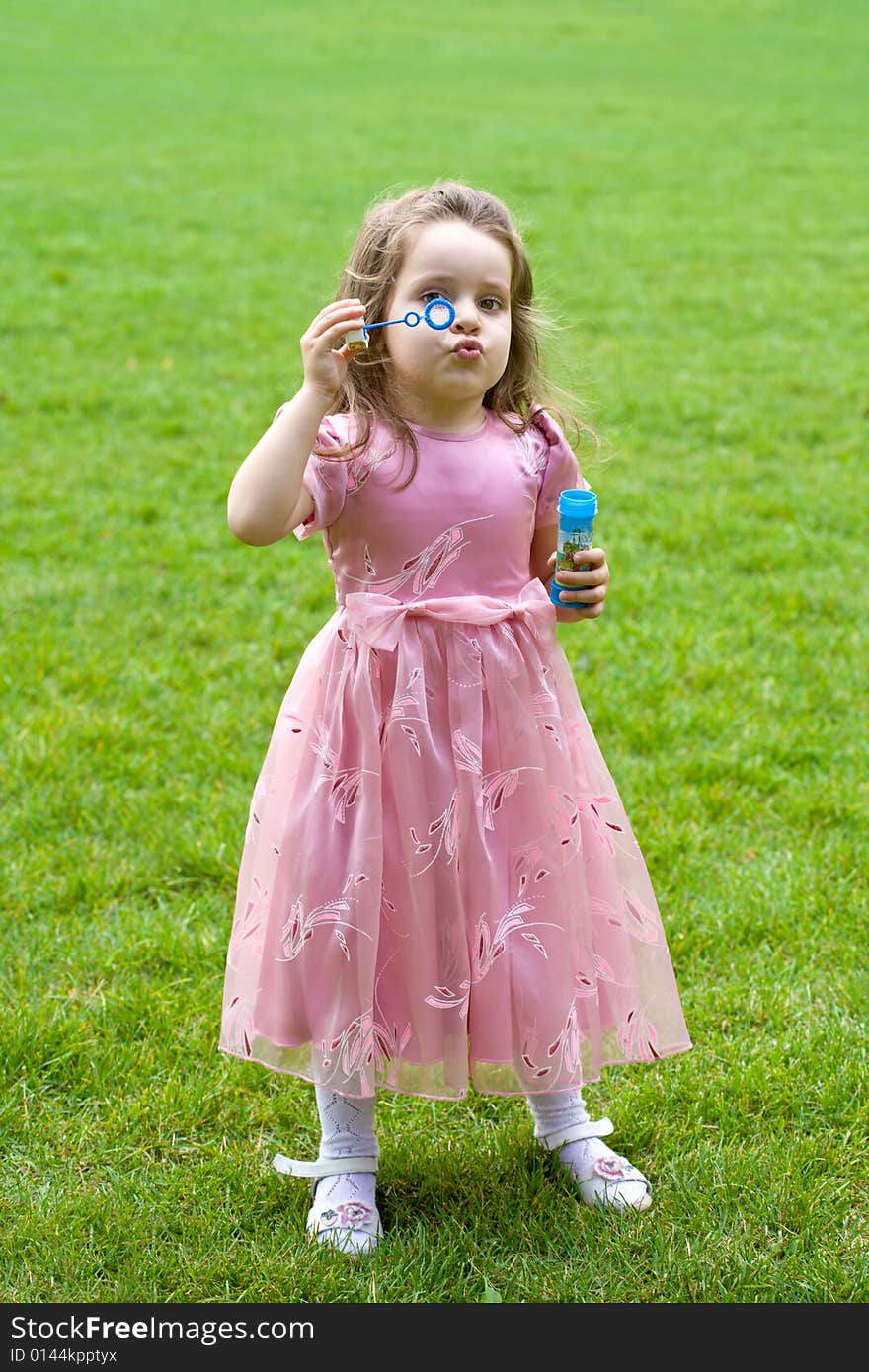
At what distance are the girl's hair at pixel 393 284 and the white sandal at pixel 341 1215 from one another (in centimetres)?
113

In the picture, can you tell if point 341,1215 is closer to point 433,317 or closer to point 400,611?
point 400,611

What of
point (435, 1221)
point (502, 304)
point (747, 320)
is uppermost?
point (502, 304)

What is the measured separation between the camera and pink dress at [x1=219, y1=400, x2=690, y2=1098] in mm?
2256

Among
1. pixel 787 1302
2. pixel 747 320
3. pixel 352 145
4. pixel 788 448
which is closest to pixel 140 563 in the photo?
pixel 788 448

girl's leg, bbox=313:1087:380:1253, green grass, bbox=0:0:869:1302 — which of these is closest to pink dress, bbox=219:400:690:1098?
girl's leg, bbox=313:1087:380:1253

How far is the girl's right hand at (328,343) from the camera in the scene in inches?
82.2

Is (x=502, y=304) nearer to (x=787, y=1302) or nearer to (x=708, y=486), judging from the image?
(x=787, y=1302)

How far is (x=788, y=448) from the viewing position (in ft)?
19.6

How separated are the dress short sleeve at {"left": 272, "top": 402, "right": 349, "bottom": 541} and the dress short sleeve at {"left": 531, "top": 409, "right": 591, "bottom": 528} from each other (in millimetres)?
333

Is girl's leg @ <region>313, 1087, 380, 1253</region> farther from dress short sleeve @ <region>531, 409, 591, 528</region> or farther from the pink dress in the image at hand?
dress short sleeve @ <region>531, 409, 591, 528</region>

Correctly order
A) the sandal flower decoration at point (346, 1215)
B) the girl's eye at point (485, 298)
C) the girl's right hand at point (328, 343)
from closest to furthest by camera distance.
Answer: the girl's right hand at point (328, 343) → the girl's eye at point (485, 298) → the sandal flower decoration at point (346, 1215)

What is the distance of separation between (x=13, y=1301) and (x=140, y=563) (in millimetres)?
3092

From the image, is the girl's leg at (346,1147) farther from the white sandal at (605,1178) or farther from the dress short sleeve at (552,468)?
the dress short sleeve at (552,468)

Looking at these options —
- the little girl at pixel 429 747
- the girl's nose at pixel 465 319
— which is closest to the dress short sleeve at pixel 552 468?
the little girl at pixel 429 747
